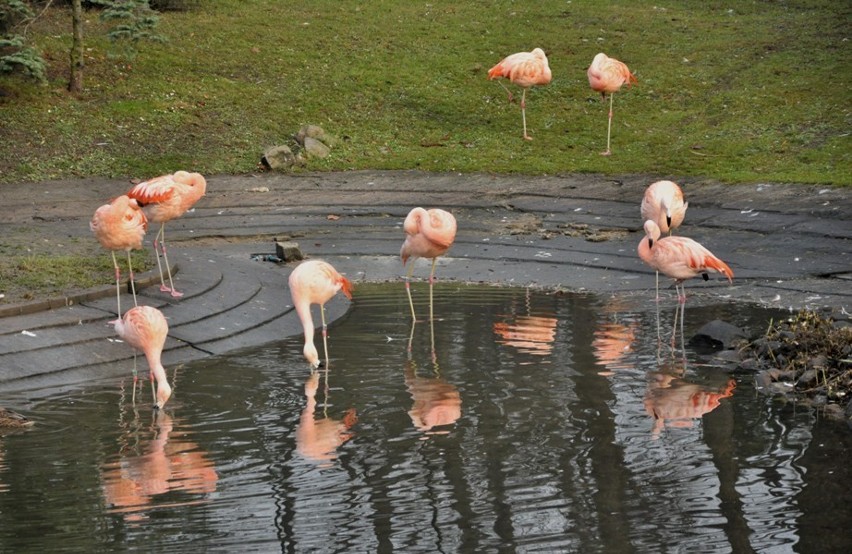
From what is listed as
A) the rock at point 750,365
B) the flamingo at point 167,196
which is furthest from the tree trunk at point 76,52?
the rock at point 750,365

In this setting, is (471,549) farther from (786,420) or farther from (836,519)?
(786,420)

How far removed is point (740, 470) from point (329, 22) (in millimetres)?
22670

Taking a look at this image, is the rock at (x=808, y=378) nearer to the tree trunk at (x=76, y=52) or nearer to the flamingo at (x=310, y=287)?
the flamingo at (x=310, y=287)

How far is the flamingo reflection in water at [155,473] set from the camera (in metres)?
8.20

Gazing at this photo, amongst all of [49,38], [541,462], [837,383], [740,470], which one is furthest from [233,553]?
[49,38]

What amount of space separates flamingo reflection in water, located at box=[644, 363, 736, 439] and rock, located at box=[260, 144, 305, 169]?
11.9 meters

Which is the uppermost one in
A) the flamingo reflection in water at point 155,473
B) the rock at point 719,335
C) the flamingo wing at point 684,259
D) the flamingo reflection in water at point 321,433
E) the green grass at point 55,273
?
the flamingo wing at point 684,259

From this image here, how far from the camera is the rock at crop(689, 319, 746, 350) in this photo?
1222 centimetres

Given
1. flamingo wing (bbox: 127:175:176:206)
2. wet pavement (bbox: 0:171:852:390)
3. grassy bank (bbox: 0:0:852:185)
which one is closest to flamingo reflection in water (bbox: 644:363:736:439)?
wet pavement (bbox: 0:171:852:390)

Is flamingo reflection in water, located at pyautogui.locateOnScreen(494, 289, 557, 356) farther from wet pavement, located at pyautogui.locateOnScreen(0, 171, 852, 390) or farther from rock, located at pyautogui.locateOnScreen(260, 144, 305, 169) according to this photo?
rock, located at pyautogui.locateOnScreen(260, 144, 305, 169)

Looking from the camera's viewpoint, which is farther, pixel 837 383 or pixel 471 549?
pixel 837 383

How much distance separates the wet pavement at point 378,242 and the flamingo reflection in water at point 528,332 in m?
1.78

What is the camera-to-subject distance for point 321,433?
9719 millimetres

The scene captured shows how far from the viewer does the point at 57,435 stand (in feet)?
32.1
